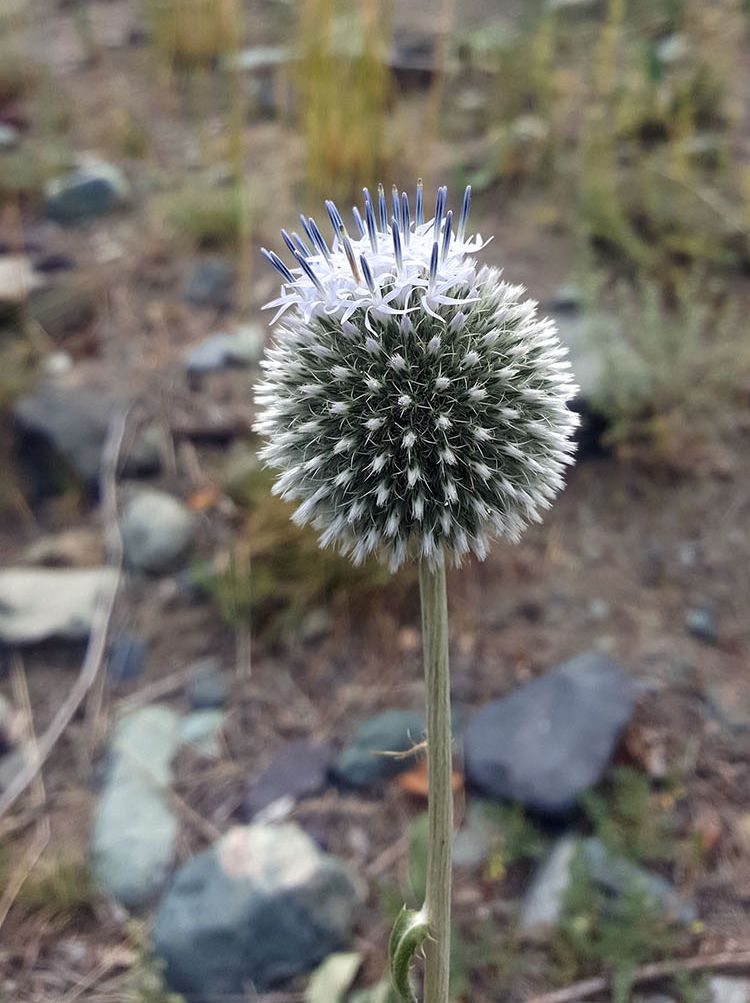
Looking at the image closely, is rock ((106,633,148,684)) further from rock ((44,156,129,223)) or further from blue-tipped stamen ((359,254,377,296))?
rock ((44,156,129,223))

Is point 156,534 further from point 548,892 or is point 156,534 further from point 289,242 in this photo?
point 289,242

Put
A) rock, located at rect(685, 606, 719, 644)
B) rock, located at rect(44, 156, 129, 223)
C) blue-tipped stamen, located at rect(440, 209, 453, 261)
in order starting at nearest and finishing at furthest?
blue-tipped stamen, located at rect(440, 209, 453, 261) → rock, located at rect(685, 606, 719, 644) → rock, located at rect(44, 156, 129, 223)

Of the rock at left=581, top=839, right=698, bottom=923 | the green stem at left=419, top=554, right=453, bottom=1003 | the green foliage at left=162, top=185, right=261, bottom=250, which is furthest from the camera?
the green foliage at left=162, top=185, right=261, bottom=250

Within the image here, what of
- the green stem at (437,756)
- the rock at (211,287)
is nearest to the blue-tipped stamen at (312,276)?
the green stem at (437,756)

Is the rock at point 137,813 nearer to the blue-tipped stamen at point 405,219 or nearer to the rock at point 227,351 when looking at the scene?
the rock at point 227,351

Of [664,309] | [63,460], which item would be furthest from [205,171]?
[664,309]

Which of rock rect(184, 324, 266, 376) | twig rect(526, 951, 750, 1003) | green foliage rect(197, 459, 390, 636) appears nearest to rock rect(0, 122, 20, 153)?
rock rect(184, 324, 266, 376)

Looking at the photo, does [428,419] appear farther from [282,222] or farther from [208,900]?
[282,222]
